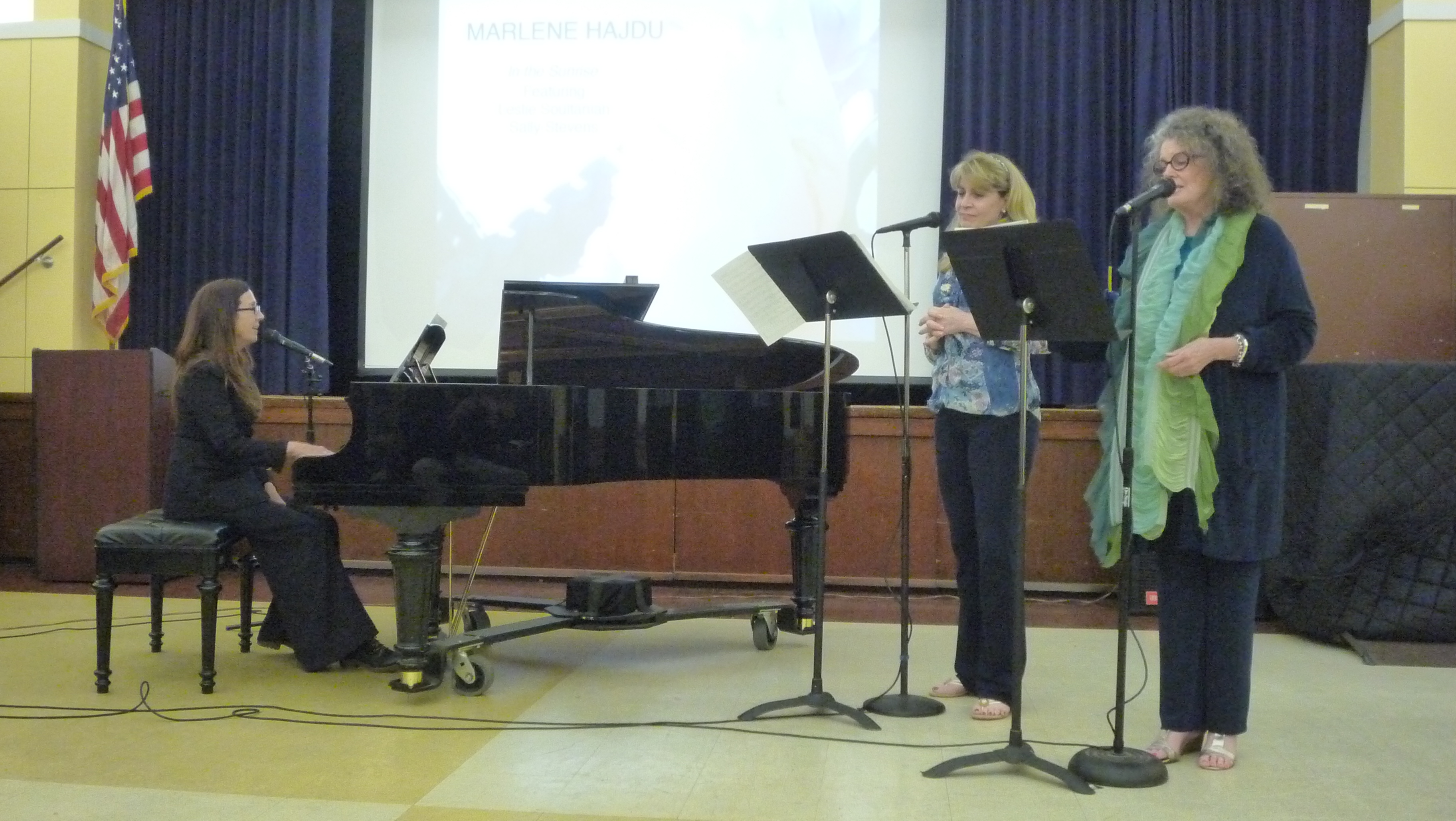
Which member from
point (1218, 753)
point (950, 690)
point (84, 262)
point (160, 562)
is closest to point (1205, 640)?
point (1218, 753)

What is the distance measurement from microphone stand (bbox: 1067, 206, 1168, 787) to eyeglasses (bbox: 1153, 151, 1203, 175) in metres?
0.26

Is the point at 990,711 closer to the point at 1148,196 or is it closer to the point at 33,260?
the point at 1148,196

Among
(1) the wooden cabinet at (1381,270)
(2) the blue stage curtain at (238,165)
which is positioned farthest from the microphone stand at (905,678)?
(2) the blue stage curtain at (238,165)

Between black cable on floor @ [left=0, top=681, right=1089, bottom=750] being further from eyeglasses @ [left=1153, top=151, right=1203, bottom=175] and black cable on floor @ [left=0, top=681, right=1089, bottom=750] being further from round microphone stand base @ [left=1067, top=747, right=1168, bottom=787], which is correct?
eyeglasses @ [left=1153, top=151, right=1203, bottom=175]

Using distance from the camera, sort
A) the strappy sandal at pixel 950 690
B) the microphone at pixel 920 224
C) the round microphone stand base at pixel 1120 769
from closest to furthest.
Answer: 1. the round microphone stand base at pixel 1120 769
2. the microphone at pixel 920 224
3. the strappy sandal at pixel 950 690

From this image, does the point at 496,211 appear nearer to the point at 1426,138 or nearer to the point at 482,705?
the point at 482,705

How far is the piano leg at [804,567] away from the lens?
4.34 meters

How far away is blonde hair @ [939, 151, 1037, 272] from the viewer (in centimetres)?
323

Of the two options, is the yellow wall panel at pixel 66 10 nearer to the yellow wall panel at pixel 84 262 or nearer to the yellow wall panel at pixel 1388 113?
the yellow wall panel at pixel 84 262

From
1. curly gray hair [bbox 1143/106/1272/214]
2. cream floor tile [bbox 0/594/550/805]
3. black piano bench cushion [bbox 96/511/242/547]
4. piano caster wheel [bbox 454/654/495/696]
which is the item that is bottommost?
cream floor tile [bbox 0/594/550/805]

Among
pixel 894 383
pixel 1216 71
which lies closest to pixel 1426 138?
Answer: pixel 1216 71

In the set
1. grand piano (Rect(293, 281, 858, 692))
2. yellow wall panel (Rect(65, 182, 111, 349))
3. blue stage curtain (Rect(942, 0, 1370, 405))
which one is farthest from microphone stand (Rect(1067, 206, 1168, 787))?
yellow wall panel (Rect(65, 182, 111, 349))

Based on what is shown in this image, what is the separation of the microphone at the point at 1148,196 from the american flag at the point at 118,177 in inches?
220

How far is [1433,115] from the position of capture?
5641mm
